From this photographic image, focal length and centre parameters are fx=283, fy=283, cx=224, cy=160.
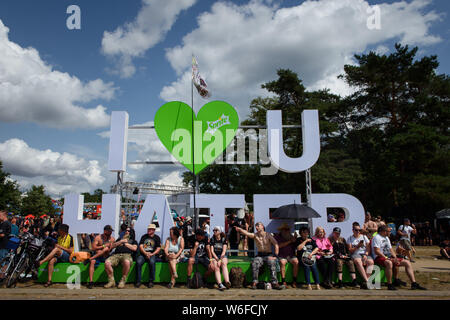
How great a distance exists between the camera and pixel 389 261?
19.4ft

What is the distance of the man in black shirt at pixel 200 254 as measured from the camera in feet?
20.0

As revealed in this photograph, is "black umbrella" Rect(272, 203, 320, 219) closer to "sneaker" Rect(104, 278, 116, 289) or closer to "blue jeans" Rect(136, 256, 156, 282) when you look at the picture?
"blue jeans" Rect(136, 256, 156, 282)

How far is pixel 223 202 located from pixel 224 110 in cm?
310

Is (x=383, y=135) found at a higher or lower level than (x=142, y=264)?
higher

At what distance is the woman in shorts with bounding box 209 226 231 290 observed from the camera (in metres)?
5.87

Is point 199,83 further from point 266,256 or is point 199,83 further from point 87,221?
point 266,256

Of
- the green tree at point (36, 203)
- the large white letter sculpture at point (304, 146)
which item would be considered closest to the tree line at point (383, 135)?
the large white letter sculpture at point (304, 146)

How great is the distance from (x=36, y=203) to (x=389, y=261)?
53.6 meters

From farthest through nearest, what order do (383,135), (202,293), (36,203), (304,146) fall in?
(36,203), (383,135), (304,146), (202,293)

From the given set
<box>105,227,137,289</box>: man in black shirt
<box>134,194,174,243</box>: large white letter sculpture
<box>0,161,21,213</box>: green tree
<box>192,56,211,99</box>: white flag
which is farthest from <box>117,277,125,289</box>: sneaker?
<box>0,161,21,213</box>: green tree

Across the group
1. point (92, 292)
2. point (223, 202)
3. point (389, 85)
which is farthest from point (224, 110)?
point (389, 85)

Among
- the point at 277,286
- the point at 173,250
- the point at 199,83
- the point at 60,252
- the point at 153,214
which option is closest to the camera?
the point at 277,286

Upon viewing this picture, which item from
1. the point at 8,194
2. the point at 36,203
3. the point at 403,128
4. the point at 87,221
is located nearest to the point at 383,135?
the point at 403,128
